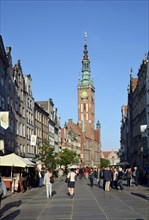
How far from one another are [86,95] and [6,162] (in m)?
135

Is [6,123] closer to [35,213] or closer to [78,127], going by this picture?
[35,213]

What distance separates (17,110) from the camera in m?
53.4

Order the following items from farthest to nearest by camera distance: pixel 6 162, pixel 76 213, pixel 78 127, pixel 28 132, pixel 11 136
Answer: pixel 78 127 → pixel 28 132 → pixel 11 136 → pixel 6 162 → pixel 76 213

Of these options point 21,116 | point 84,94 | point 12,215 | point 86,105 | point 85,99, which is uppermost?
point 84,94

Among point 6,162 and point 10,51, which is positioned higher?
point 10,51

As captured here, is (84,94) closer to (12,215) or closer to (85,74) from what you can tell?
(85,74)

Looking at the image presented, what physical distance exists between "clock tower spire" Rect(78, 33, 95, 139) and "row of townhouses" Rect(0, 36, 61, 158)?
86.0m

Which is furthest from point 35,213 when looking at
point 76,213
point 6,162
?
point 6,162

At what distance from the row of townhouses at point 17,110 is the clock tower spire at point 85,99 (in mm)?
86006

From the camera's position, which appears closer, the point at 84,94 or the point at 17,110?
the point at 17,110

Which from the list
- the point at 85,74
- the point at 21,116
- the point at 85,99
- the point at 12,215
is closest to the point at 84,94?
the point at 85,99

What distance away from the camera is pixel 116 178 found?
31844 millimetres

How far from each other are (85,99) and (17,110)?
110438 millimetres

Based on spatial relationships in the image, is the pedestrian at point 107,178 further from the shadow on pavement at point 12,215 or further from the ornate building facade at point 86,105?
the ornate building facade at point 86,105
